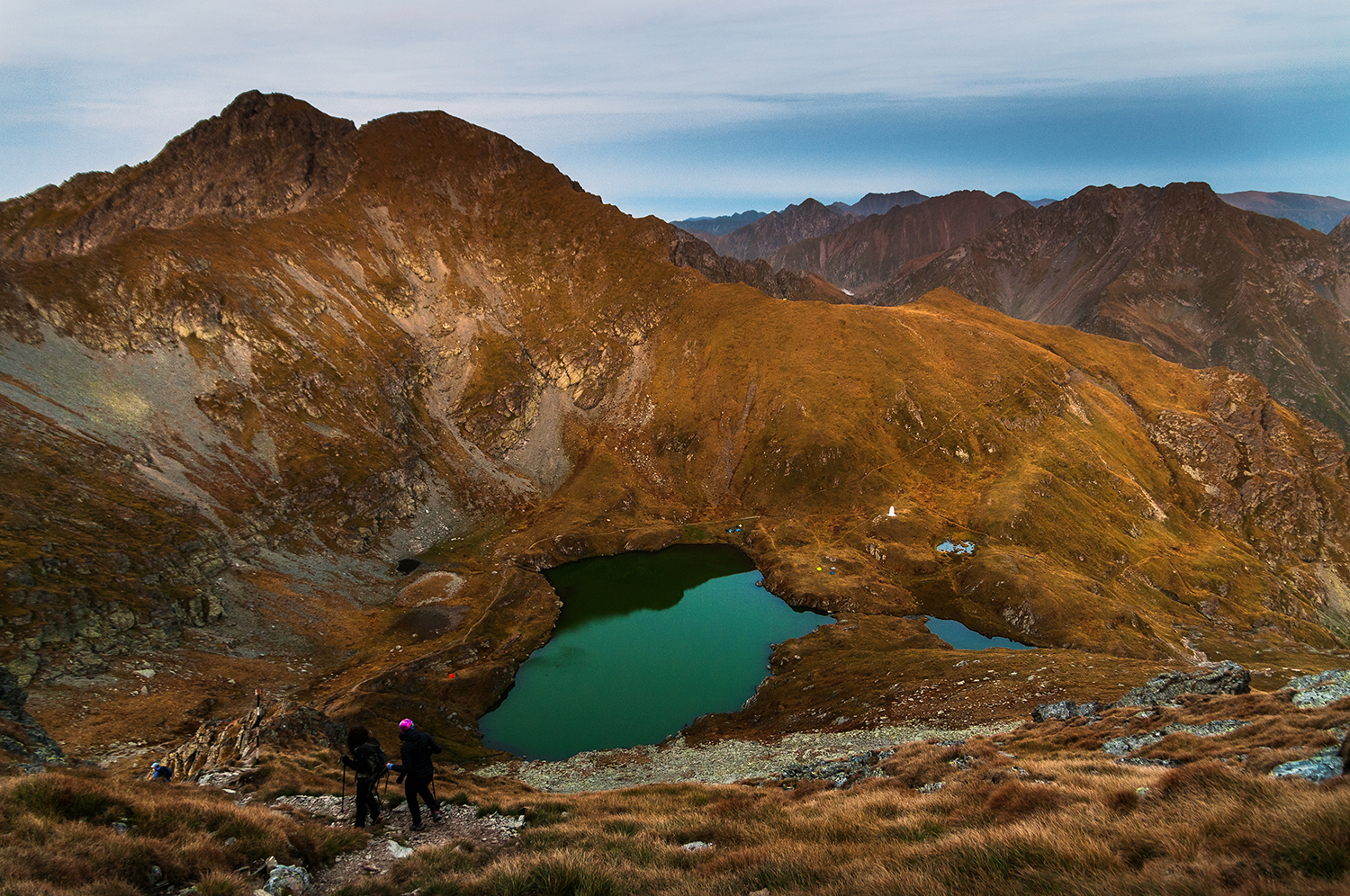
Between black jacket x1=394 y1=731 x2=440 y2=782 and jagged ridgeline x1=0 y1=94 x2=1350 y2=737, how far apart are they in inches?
1766

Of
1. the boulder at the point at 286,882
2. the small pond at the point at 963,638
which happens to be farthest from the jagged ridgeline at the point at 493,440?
the boulder at the point at 286,882

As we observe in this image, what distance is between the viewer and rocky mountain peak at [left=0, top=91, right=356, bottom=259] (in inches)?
5394

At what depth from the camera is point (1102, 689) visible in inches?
1671

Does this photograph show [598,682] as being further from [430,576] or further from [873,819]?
[873,819]

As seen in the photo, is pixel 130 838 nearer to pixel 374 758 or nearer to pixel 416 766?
pixel 374 758

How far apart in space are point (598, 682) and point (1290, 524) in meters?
144

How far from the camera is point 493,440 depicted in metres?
128

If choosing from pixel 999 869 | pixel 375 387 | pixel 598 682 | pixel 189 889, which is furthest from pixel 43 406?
pixel 999 869

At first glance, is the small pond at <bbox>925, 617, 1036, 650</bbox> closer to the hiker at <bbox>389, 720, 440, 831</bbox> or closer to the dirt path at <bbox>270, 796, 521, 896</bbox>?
the dirt path at <bbox>270, 796, 521, 896</bbox>

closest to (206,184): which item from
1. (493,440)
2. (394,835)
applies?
(493,440)

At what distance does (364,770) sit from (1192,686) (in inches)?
1625

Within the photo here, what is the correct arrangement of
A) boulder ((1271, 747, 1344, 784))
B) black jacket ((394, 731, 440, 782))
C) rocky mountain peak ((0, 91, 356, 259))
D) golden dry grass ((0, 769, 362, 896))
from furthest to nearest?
rocky mountain peak ((0, 91, 356, 259)) → black jacket ((394, 731, 440, 782)) → boulder ((1271, 747, 1344, 784)) → golden dry grass ((0, 769, 362, 896))

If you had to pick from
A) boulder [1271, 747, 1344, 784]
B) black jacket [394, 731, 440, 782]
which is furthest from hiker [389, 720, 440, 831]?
boulder [1271, 747, 1344, 784]

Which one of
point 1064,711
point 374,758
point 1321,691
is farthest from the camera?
point 1064,711
